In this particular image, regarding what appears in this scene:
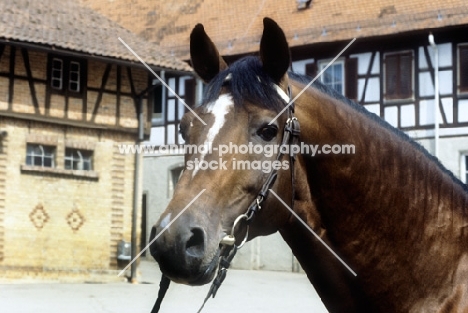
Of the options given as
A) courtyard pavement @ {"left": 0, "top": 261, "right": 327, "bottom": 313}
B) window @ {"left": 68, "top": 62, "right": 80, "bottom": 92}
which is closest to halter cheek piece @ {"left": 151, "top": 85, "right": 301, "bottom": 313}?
courtyard pavement @ {"left": 0, "top": 261, "right": 327, "bottom": 313}

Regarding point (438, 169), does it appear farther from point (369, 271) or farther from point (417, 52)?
point (417, 52)

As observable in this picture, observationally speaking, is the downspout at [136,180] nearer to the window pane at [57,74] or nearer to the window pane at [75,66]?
the window pane at [75,66]

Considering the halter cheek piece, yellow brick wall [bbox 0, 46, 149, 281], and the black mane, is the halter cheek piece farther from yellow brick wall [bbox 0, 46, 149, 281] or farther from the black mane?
yellow brick wall [bbox 0, 46, 149, 281]

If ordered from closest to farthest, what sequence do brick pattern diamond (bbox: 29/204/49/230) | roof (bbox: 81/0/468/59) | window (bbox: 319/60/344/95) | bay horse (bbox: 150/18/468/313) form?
bay horse (bbox: 150/18/468/313) → brick pattern diamond (bbox: 29/204/49/230) → roof (bbox: 81/0/468/59) → window (bbox: 319/60/344/95)

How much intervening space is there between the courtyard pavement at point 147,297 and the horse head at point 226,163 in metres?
11.3

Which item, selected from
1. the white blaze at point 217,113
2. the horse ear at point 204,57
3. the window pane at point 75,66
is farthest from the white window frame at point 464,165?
the white blaze at point 217,113

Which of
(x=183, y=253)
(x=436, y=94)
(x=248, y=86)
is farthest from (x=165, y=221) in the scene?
(x=436, y=94)

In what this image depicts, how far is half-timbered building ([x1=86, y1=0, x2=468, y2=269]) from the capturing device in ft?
73.6

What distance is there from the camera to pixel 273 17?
1051 inches

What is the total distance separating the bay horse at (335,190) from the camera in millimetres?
3008

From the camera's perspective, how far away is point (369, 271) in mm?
3205

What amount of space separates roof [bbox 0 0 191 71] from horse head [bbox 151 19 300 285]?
657 inches

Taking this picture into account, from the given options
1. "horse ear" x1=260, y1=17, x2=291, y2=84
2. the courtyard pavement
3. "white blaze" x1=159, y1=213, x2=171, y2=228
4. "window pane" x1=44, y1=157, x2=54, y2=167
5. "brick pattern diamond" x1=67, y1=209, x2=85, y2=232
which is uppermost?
"window pane" x1=44, y1=157, x2=54, y2=167

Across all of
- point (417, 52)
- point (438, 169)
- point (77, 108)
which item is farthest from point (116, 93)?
point (438, 169)
